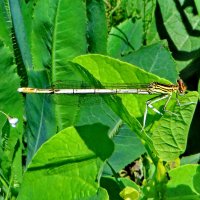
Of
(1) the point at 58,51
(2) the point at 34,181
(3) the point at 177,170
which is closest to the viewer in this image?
(3) the point at 177,170

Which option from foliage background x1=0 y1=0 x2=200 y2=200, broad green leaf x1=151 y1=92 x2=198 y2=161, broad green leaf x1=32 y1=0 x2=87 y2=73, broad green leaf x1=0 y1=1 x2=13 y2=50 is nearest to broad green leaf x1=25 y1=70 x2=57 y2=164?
foliage background x1=0 y1=0 x2=200 y2=200

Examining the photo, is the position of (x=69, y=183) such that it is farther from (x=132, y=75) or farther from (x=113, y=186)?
(x=132, y=75)

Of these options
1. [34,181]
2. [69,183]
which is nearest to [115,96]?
[69,183]

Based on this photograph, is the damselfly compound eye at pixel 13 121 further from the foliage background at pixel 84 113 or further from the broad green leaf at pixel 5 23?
the broad green leaf at pixel 5 23

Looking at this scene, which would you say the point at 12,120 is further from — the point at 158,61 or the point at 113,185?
the point at 158,61

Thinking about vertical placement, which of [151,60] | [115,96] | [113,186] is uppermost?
[151,60]

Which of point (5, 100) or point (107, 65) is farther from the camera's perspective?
point (5, 100)

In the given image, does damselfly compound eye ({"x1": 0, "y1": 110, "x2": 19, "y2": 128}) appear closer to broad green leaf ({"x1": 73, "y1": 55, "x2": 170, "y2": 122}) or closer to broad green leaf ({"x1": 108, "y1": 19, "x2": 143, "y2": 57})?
broad green leaf ({"x1": 73, "y1": 55, "x2": 170, "y2": 122})
